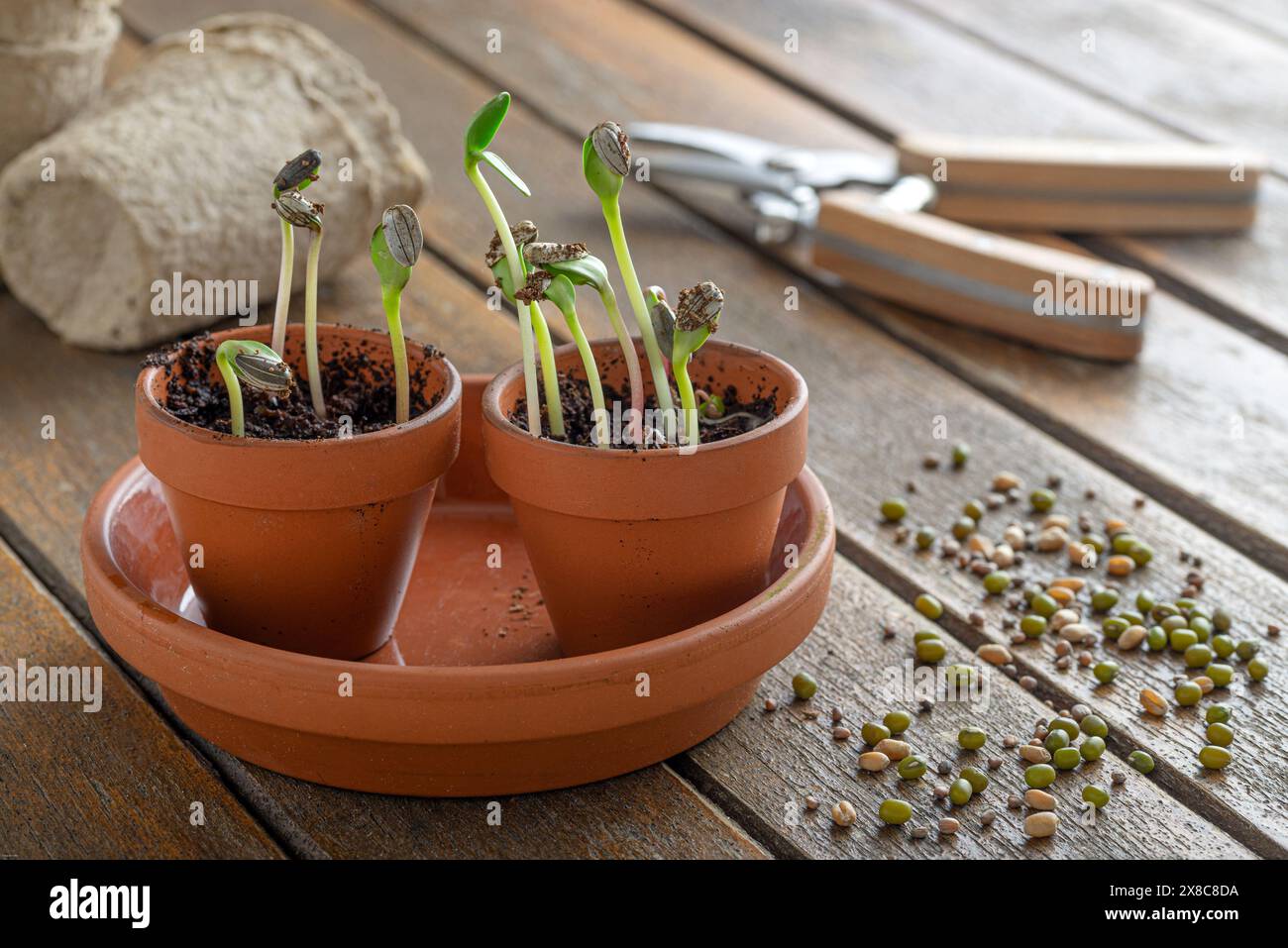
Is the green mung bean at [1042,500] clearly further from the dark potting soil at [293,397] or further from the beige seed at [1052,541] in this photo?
the dark potting soil at [293,397]

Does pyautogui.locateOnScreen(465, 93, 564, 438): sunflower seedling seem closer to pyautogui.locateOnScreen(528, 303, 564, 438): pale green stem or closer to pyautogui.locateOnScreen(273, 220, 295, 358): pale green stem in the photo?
pyautogui.locateOnScreen(528, 303, 564, 438): pale green stem

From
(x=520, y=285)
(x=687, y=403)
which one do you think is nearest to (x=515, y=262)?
(x=520, y=285)

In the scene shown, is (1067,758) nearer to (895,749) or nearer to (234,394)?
(895,749)

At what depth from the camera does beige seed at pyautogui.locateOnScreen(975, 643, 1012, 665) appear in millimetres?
930

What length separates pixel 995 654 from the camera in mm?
931

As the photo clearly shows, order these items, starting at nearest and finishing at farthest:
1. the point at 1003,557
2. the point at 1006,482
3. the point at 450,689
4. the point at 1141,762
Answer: the point at 450,689
the point at 1141,762
the point at 1003,557
the point at 1006,482

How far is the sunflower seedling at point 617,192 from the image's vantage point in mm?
757

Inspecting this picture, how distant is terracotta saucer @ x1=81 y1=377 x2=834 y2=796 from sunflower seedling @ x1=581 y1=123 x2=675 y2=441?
13cm

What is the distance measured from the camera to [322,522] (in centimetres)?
79

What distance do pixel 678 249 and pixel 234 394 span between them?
80 cm

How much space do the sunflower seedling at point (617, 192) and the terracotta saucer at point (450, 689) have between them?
0.41ft

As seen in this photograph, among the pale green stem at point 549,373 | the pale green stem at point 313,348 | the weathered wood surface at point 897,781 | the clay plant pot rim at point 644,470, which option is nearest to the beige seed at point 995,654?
the weathered wood surface at point 897,781
